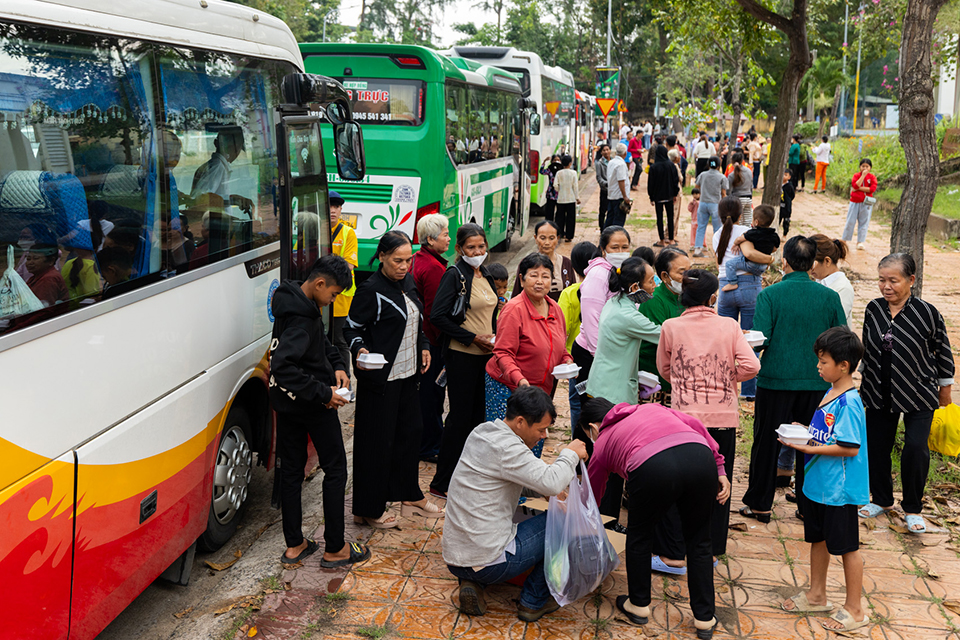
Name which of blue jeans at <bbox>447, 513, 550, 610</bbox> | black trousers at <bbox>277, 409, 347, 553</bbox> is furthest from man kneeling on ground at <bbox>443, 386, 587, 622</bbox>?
black trousers at <bbox>277, 409, 347, 553</bbox>

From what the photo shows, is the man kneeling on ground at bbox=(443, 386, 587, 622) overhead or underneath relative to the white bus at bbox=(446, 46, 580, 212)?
underneath

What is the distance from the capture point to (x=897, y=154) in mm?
25016

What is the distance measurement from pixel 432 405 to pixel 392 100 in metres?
5.54

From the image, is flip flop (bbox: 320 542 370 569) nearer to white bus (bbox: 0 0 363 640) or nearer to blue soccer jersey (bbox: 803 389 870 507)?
white bus (bbox: 0 0 363 640)

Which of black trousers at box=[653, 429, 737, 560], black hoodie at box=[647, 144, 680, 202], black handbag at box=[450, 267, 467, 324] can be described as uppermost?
black hoodie at box=[647, 144, 680, 202]

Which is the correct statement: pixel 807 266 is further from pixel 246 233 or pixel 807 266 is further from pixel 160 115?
pixel 160 115

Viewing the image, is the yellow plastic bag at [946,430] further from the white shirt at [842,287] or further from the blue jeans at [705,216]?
the blue jeans at [705,216]

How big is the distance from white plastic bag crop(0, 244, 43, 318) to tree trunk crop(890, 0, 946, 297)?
649 centimetres

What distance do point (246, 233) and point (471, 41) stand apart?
57712 mm

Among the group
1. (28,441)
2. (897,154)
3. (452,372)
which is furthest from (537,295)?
(897,154)

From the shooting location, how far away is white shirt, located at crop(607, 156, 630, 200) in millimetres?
15375

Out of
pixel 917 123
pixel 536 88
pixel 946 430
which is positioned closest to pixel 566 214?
pixel 536 88

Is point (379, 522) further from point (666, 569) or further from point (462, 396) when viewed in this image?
point (666, 569)

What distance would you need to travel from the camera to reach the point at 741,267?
7.68m
